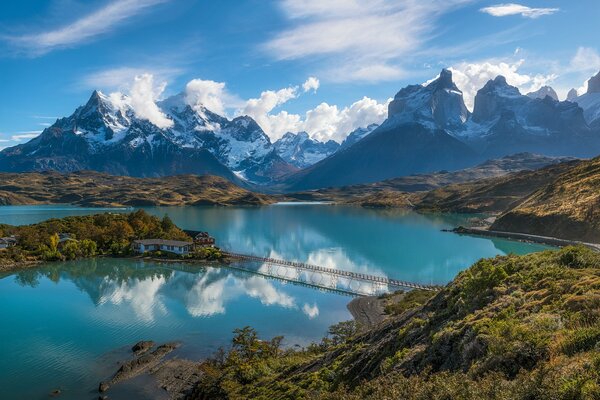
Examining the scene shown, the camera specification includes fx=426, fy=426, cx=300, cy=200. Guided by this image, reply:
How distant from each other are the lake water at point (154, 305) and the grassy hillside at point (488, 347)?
74.1ft

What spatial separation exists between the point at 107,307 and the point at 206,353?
27019mm

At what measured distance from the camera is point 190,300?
228ft

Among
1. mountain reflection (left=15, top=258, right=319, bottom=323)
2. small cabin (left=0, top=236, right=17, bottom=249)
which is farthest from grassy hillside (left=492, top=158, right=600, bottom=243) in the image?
small cabin (left=0, top=236, right=17, bottom=249)

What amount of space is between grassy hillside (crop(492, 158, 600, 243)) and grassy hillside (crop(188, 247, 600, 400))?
349 feet

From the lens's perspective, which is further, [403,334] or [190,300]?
[190,300]

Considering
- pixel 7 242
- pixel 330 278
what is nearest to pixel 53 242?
pixel 7 242

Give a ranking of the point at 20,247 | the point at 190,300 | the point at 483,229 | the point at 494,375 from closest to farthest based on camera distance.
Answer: the point at 494,375
the point at 190,300
the point at 20,247
the point at 483,229

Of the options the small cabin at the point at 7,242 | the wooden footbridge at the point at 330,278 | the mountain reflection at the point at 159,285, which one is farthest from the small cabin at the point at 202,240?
the small cabin at the point at 7,242

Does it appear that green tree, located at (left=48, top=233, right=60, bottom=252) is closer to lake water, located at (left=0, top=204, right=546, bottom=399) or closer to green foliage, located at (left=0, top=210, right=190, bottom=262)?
green foliage, located at (left=0, top=210, right=190, bottom=262)

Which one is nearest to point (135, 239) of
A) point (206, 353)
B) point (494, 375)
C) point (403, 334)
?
point (206, 353)

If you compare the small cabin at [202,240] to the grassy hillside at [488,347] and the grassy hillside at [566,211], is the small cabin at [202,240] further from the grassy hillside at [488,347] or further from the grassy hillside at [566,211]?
the grassy hillside at [566,211]

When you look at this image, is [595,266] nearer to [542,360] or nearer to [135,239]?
[542,360]

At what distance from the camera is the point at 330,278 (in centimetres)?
8525

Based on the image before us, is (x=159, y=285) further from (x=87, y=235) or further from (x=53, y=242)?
(x=87, y=235)
